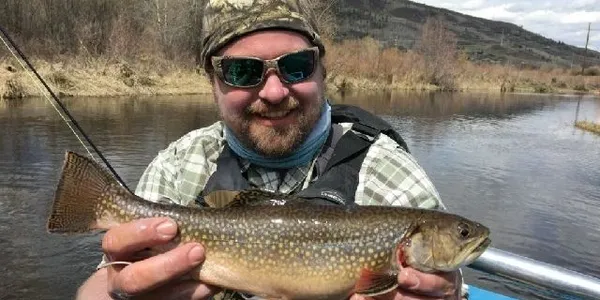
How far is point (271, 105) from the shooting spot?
297cm

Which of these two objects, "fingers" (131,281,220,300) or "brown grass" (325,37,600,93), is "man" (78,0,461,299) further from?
"brown grass" (325,37,600,93)

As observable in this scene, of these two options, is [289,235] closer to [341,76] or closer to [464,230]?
[464,230]

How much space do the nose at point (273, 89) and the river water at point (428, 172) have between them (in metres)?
6.07

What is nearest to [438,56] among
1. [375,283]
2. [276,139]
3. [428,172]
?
[428,172]

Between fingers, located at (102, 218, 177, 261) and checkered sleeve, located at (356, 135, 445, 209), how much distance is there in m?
1.09

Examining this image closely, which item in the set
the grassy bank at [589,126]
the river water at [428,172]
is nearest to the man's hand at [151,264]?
the river water at [428,172]

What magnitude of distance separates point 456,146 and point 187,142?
18.4 metres

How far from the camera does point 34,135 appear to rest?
56.3 feet

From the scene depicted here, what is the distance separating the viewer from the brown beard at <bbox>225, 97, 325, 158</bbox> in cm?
298

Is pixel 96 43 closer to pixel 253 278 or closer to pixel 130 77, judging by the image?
pixel 130 77

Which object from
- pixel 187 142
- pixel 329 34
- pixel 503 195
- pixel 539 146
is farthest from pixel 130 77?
pixel 187 142

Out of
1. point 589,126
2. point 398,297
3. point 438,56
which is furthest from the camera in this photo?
point 438,56

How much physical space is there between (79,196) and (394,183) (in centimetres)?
156

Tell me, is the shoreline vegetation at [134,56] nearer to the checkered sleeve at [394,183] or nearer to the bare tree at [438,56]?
the bare tree at [438,56]
